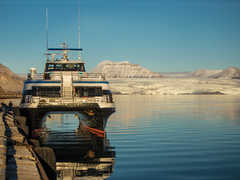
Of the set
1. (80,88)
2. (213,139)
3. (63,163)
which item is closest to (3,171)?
(63,163)

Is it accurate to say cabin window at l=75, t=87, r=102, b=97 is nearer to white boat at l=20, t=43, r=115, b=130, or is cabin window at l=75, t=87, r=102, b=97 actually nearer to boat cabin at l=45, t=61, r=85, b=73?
white boat at l=20, t=43, r=115, b=130

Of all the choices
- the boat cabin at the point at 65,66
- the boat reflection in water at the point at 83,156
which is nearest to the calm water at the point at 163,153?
the boat reflection in water at the point at 83,156

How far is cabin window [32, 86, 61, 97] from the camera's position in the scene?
25156 millimetres

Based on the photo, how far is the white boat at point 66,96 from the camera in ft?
78.0

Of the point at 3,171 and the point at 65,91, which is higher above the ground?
the point at 65,91

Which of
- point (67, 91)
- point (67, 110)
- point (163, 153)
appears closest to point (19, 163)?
point (163, 153)

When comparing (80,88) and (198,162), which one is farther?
(80,88)

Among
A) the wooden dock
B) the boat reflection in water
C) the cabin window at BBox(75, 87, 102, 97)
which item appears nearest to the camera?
the wooden dock

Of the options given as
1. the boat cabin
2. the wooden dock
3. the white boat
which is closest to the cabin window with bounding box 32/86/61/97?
the white boat

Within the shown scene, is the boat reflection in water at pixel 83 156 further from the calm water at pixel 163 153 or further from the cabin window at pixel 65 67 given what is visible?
the cabin window at pixel 65 67

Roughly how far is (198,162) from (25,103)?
12.7 metres

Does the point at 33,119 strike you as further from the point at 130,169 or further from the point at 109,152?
the point at 130,169

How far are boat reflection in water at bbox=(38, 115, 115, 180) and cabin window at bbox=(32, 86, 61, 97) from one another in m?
3.85

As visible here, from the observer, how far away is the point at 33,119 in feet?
79.3
